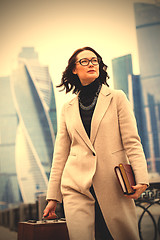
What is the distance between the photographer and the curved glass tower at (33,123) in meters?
4.55

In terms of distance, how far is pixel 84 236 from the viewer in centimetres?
155

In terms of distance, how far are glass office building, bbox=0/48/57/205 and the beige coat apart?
2818 mm

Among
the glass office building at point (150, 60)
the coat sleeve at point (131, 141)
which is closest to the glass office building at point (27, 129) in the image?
the glass office building at point (150, 60)

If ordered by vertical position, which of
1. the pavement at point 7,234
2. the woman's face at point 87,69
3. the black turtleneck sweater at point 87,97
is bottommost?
the pavement at point 7,234

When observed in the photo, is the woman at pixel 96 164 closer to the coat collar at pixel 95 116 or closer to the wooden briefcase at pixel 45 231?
the coat collar at pixel 95 116

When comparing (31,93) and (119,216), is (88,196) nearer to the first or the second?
(119,216)

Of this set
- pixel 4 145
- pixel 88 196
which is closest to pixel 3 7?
pixel 4 145

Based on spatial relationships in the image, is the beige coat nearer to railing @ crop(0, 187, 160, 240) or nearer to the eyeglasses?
the eyeglasses

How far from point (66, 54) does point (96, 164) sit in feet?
10.1

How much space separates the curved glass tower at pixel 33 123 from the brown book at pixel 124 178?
10.4 feet

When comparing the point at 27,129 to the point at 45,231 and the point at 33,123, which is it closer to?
the point at 33,123

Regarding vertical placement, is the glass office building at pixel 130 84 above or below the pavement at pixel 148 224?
above

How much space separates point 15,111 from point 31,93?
386 millimetres

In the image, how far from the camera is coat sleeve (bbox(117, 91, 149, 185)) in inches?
62.5
